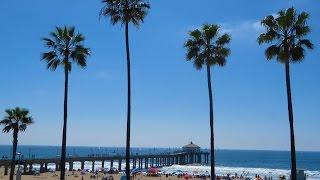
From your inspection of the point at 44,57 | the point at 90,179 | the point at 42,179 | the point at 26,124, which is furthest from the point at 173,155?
the point at 44,57

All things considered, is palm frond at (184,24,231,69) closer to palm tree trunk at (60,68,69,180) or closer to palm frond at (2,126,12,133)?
palm tree trunk at (60,68,69,180)

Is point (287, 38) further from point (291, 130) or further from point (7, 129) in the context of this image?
point (7, 129)

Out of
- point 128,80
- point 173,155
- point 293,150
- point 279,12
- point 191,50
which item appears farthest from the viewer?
point 173,155

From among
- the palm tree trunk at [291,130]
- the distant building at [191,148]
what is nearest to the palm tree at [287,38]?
the palm tree trunk at [291,130]

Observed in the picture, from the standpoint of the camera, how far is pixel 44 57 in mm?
26391

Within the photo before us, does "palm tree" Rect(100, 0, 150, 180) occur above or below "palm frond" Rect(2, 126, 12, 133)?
above

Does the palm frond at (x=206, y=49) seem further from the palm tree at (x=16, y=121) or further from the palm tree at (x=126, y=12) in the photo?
the palm tree at (x=16, y=121)

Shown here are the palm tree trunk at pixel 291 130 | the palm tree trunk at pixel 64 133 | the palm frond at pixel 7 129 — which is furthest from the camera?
the palm frond at pixel 7 129

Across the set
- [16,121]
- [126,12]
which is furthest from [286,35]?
[16,121]

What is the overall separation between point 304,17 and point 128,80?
29.5 feet

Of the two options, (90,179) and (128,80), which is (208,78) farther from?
(90,179)

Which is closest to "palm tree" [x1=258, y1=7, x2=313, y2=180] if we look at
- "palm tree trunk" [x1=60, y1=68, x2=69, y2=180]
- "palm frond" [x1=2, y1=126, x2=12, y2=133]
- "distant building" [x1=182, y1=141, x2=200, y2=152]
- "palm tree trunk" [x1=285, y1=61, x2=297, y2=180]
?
"palm tree trunk" [x1=285, y1=61, x2=297, y2=180]

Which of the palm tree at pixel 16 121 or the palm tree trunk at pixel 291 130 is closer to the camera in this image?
the palm tree trunk at pixel 291 130

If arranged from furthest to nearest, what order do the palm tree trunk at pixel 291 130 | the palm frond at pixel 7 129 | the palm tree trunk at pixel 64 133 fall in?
the palm frond at pixel 7 129 < the palm tree trunk at pixel 64 133 < the palm tree trunk at pixel 291 130
